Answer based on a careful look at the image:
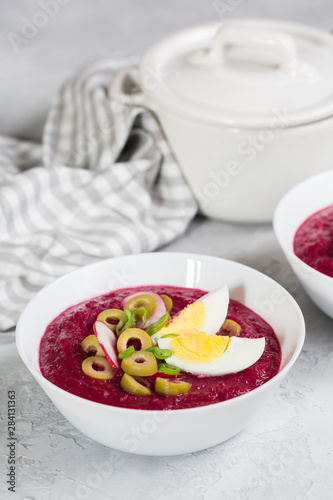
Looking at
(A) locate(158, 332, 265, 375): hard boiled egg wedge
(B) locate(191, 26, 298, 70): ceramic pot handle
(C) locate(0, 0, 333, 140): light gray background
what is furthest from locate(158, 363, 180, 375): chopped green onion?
(C) locate(0, 0, 333, 140): light gray background

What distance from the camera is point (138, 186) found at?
3.44 metres

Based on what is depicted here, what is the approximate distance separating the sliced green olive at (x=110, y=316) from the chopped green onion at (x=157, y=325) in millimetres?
117

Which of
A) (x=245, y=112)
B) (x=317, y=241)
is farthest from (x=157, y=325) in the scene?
(x=245, y=112)

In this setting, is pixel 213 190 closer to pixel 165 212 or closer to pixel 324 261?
pixel 165 212

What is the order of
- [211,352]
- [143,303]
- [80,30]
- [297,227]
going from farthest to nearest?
[80,30]
[297,227]
[143,303]
[211,352]

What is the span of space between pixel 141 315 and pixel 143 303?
55 mm

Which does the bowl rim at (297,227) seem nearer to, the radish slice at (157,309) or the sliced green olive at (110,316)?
the radish slice at (157,309)

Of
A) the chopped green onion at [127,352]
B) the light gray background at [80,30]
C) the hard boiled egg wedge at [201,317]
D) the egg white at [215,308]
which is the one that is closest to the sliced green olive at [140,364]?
the chopped green onion at [127,352]

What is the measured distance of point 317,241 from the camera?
279 cm

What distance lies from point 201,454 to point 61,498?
42cm

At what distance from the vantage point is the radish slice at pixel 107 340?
2.19m

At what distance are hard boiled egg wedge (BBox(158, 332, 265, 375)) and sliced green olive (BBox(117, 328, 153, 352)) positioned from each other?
0.04 m

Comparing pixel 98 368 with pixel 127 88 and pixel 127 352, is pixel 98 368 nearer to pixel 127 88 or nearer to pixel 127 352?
pixel 127 352

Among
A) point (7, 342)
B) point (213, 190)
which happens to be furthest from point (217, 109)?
point (7, 342)
